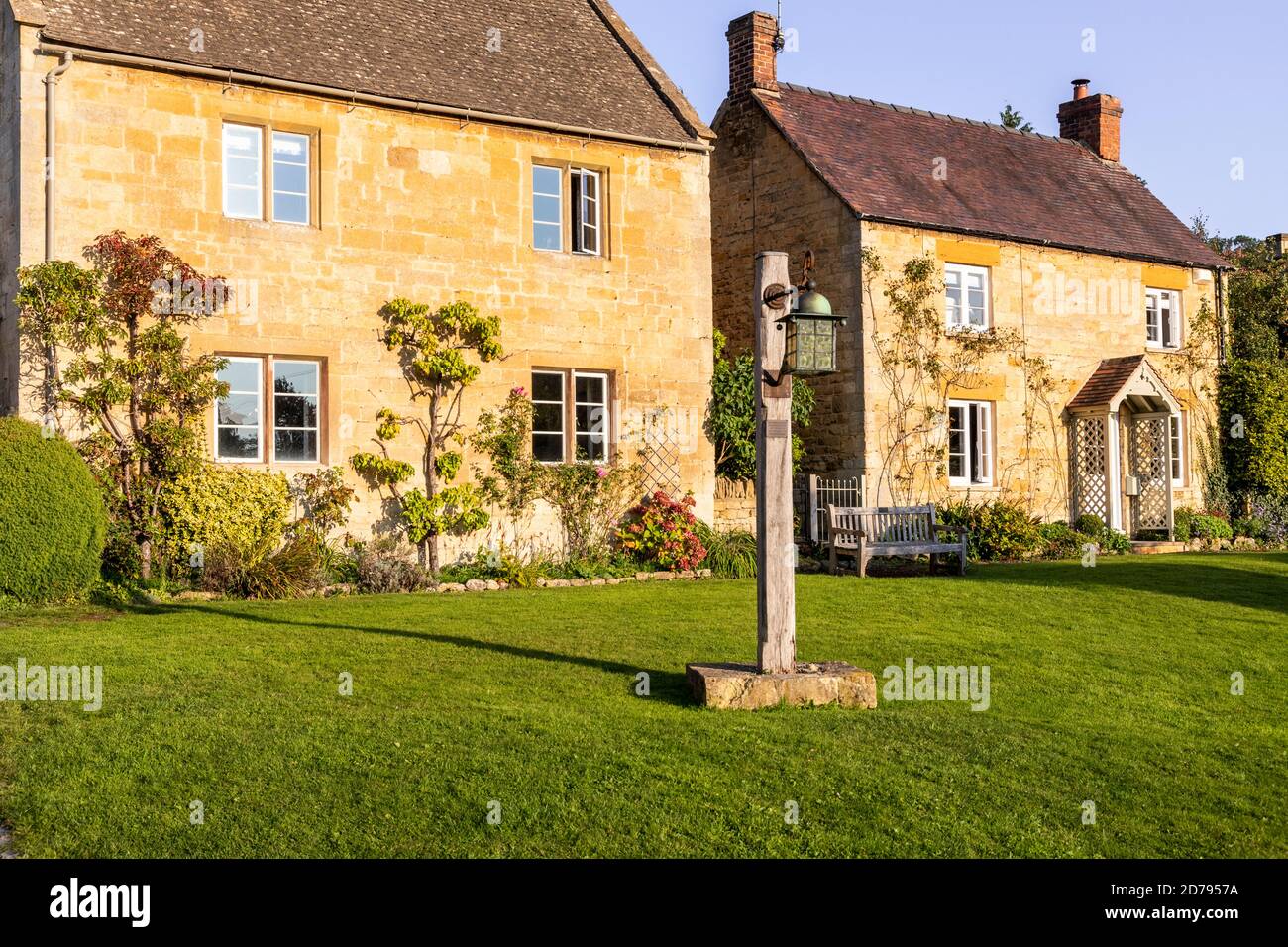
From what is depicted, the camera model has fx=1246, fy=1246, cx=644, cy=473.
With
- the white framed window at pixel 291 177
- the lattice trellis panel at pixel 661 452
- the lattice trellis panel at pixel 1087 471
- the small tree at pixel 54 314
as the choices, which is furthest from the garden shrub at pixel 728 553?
the small tree at pixel 54 314

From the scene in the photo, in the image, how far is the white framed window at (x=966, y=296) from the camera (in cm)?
2205

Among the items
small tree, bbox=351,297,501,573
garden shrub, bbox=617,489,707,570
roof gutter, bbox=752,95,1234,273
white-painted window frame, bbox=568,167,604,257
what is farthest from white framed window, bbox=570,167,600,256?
roof gutter, bbox=752,95,1234,273

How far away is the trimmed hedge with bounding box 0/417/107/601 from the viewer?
1205 cm

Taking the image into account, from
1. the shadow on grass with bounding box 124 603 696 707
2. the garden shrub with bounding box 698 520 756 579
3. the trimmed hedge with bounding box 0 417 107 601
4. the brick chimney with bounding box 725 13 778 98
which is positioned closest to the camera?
the shadow on grass with bounding box 124 603 696 707

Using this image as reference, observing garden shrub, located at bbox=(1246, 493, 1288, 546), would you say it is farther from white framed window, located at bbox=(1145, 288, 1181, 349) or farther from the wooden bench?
the wooden bench

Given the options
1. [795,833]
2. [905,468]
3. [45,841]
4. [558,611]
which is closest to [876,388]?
[905,468]

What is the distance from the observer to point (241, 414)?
50.2ft

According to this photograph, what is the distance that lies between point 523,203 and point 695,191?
115 inches

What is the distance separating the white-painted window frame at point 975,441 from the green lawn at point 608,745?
1033 cm

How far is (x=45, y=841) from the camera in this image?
217 inches

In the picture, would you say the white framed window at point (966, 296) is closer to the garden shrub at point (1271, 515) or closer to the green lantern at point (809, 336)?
the garden shrub at point (1271, 515)

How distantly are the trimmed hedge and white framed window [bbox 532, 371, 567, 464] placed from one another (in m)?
6.26

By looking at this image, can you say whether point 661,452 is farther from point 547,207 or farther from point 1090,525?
point 1090,525
